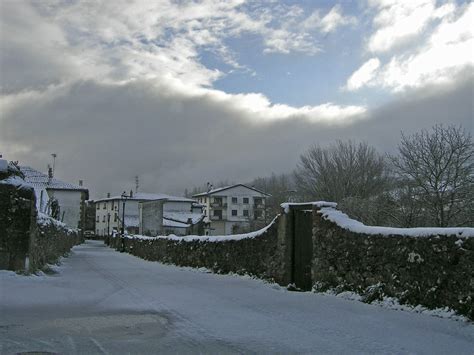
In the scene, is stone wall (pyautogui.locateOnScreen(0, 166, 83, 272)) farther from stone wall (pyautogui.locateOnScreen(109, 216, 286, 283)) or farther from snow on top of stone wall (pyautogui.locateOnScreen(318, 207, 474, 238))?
snow on top of stone wall (pyautogui.locateOnScreen(318, 207, 474, 238))

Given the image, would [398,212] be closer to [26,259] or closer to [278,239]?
[278,239]

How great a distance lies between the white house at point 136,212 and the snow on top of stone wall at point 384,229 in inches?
2636

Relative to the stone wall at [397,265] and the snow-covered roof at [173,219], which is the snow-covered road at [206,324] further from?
the snow-covered roof at [173,219]

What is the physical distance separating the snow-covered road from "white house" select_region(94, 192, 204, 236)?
67995 millimetres

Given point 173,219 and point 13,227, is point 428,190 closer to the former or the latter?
point 13,227

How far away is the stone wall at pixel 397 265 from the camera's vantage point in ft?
27.5

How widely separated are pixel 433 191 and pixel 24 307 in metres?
25.1

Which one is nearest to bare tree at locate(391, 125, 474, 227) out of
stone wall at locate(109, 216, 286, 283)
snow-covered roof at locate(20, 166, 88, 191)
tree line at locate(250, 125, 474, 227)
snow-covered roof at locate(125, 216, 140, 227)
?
tree line at locate(250, 125, 474, 227)

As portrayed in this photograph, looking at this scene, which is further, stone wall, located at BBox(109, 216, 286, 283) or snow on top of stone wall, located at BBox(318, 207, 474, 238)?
stone wall, located at BBox(109, 216, 286, 283)

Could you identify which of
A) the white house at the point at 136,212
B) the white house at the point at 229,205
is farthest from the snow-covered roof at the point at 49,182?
the white house at the point at 229,205

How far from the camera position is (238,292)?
12.0 meters

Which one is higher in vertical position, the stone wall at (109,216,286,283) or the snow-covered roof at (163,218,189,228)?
the snow-covered roof at (163,218,189,228)

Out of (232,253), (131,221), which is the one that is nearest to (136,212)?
(131,221)

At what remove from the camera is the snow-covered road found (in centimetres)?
626
